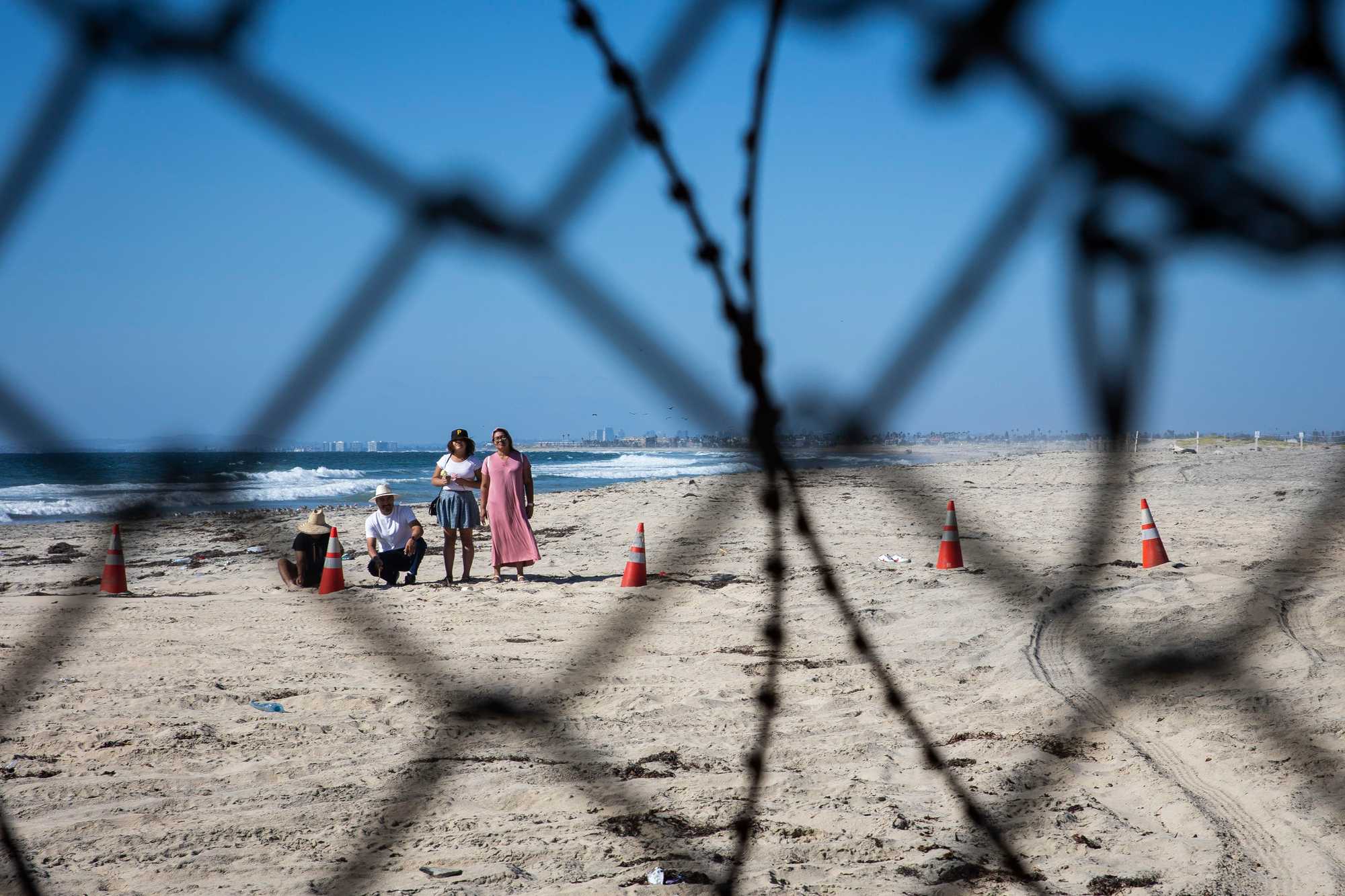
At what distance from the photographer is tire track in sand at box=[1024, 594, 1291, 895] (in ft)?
9.12

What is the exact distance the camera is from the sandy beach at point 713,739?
2.24 meters

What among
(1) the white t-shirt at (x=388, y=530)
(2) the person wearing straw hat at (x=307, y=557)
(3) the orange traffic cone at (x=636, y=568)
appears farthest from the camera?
(1) the white t-shirt at (x=388, y=530)

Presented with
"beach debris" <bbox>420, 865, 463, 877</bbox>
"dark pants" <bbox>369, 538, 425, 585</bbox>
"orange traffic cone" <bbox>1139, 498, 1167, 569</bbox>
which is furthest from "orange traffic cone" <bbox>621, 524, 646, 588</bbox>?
"beach debris" <bbox>420, 865, 463, 877</bbox>

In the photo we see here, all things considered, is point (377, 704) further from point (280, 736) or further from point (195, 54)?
point (195, 54)

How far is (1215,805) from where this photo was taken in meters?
3.27

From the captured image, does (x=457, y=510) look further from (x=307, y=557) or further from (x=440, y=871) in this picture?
(x=440, y=871)

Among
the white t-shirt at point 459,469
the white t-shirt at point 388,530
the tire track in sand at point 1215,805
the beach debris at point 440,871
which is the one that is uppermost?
the white t-shirt at point 459,469

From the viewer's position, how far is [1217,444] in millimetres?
34250

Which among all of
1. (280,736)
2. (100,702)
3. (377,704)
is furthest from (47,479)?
(100,702)

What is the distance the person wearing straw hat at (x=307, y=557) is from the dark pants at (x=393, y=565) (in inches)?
16.8

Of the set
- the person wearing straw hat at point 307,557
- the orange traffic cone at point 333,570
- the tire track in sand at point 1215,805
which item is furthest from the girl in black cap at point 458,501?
the tire track in sand at point 1215,805

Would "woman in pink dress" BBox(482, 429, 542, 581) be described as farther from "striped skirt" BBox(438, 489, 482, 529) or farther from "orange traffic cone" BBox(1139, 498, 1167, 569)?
"orange traffic cone" BBox(1139, 498, 1167, 569)

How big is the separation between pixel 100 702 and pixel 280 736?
3.48 ft

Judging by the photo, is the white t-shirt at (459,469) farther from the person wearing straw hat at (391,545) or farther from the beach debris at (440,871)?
the beach debris at (440,871)
